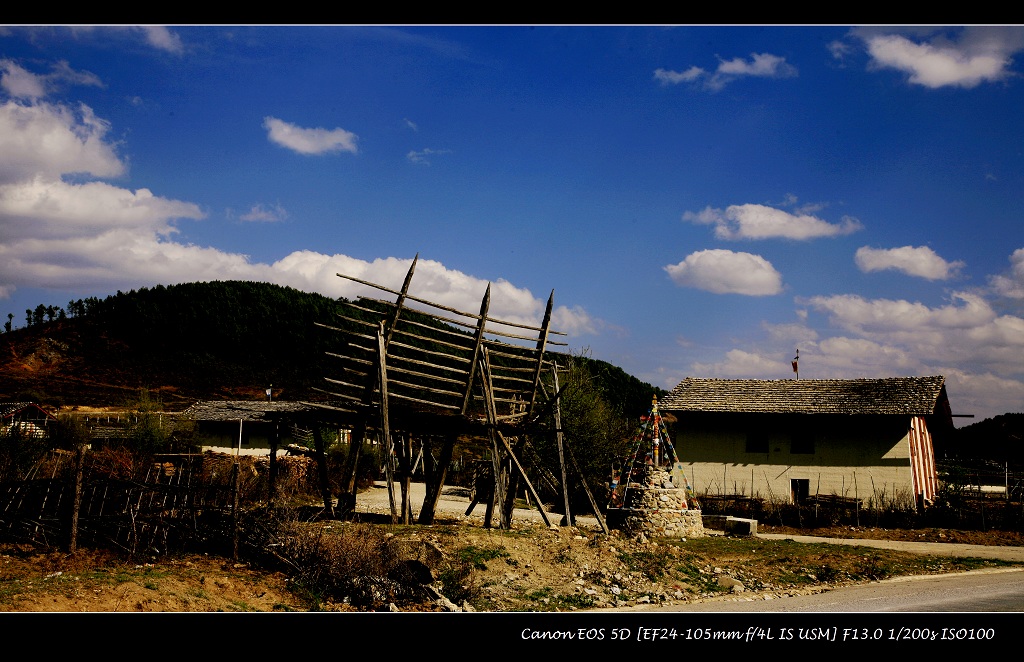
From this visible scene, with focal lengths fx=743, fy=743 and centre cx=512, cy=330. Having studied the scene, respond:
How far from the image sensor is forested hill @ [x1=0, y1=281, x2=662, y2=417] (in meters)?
58.5

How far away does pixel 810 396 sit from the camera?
30781 mm

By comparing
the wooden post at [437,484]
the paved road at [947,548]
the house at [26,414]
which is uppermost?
the house at [26,414]

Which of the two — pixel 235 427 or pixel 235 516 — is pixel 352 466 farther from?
pixel 235 427

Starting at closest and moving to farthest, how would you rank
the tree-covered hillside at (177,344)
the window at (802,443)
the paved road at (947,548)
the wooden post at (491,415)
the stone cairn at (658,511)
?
the wooden post at (491,415) < the paved road at (947,548) < the stone cairn at (658,511) < the window at (802,443) < the tree-covered hillside at (177,344)

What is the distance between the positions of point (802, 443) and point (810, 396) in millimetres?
2156

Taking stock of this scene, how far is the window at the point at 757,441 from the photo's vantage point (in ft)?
99.9

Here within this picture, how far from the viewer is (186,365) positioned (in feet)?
229

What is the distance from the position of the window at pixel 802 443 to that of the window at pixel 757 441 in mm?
1039

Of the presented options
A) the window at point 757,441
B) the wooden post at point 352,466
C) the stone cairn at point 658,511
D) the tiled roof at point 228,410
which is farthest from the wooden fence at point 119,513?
the tiled roof at point 228,410

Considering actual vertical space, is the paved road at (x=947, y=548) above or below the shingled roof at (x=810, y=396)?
below

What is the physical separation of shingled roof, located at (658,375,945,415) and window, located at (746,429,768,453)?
3.43 ft

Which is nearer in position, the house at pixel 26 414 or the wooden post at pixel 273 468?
the wooden post at pixel 273 468

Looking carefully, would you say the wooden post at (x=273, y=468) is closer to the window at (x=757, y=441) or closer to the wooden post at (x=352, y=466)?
the wooden post at (x=352, y=466)
